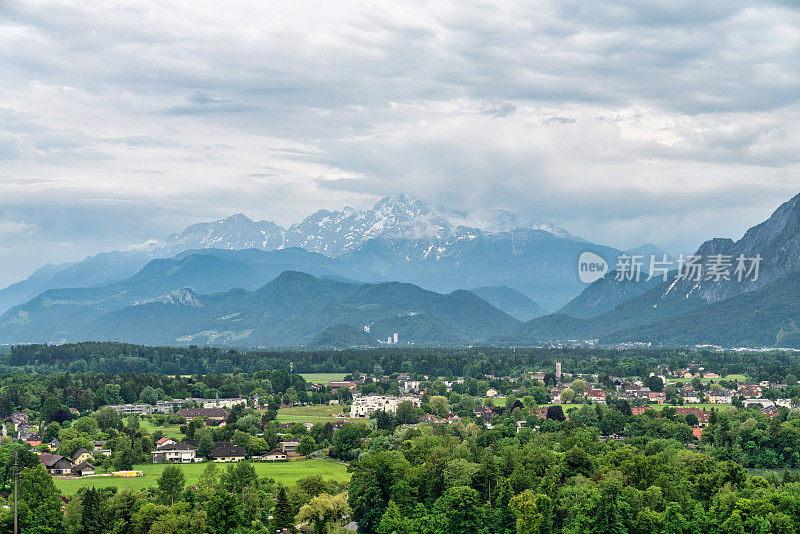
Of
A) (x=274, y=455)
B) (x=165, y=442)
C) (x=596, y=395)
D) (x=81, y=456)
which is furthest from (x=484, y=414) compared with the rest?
(x=81, y=456)

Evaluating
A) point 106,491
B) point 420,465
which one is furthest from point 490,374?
point 106,491

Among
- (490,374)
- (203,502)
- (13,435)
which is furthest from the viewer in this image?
(490,374)

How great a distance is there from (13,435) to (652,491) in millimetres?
73638

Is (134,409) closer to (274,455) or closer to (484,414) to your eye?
(274,455)

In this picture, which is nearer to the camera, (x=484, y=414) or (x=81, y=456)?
(x=81, y=456)

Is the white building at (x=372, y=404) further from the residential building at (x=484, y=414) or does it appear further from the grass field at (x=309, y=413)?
the residential building at (x=484, y=414)

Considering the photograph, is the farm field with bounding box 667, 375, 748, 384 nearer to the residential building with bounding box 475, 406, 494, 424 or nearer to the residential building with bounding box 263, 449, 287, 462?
the residential building with bounding box 475, 406, 494, 424

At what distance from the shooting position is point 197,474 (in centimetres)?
8550

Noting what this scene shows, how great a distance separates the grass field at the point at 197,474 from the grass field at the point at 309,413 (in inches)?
1193

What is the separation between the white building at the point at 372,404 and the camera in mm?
137625

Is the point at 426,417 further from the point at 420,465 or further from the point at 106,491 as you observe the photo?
the point at 106,491

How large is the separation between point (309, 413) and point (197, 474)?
172 feet

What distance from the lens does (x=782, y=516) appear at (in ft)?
196

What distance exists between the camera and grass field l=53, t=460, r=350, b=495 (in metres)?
79.3
